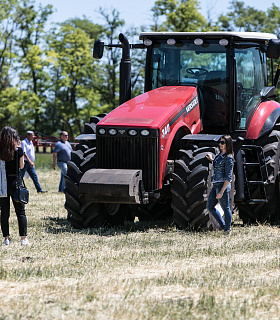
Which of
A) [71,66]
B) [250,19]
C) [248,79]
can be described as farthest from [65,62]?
[248,79]

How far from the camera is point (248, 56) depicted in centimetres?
1087

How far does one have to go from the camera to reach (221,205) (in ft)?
30.5

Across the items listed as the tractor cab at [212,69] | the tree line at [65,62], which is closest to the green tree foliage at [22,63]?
the tree line at [65,62]

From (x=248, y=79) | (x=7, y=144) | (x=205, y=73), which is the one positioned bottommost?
(x=7, y=144)

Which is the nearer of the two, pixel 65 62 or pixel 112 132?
pixel 112 132

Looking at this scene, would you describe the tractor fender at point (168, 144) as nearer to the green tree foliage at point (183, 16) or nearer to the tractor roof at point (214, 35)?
the tractor roof at point (214, 35)

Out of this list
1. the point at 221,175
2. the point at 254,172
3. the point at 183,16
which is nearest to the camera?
the point at 221,175

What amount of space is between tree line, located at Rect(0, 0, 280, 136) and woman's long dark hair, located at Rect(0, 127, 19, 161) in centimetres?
3264

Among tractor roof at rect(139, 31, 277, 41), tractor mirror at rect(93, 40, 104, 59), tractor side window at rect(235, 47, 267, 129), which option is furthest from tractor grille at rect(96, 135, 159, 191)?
tractor roof at rect(139, 31, 277, 41)

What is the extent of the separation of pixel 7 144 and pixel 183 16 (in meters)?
32.8

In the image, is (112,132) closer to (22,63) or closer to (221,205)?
(221,205)

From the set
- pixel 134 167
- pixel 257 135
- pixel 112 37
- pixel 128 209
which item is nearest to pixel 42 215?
pixel 128 209

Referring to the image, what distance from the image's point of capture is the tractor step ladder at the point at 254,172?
10.4 meters

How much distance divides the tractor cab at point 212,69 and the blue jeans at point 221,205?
64.5 inches
